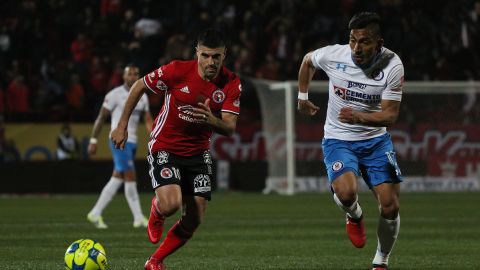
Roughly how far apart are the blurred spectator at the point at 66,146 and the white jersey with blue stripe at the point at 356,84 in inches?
560

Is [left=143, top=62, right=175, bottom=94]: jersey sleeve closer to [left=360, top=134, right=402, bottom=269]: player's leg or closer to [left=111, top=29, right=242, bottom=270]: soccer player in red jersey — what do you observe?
[left=111, top=29, right=242, bottom=270]: soccer player in red jersey

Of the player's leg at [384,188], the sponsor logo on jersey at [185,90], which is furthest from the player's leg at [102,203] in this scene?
the sponsor logo on jersey at [185,90]

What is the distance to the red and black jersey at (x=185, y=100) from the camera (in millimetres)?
8555

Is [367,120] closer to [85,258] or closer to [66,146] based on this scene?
[85,258]

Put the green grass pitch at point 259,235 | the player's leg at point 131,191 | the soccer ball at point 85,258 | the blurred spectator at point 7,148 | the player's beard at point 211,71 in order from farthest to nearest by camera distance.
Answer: the blurred spectator at point 7,148 < the player's leg at point 131,191 < the green grass pitch at point 259,235 < the player's beard at point 211,71 < the soccer ball at point 85,258

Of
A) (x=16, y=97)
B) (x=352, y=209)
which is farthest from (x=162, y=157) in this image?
(x=16, y=97)

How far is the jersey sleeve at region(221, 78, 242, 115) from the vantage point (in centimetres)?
842

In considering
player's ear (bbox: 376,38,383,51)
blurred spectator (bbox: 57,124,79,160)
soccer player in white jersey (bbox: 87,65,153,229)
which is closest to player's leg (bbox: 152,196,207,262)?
player's ear (bbox: 376,38,383,51)

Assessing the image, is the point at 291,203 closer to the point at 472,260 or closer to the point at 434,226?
the point at 434,226

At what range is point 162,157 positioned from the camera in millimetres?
8719

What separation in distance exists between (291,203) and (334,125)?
10.8 meters

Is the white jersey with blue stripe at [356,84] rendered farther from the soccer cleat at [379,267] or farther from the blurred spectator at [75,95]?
the blurred spectator at [75,95]

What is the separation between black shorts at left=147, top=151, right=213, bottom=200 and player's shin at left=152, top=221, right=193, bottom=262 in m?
0.34

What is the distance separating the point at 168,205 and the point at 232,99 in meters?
1.04
